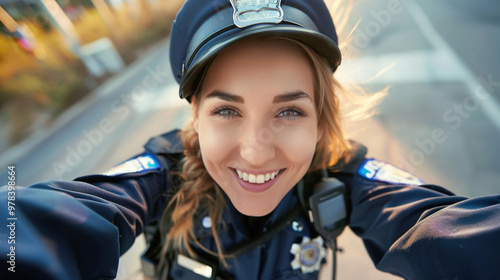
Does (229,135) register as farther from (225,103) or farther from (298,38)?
(298,38)

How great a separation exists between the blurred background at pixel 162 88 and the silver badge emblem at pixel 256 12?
699 millimetres

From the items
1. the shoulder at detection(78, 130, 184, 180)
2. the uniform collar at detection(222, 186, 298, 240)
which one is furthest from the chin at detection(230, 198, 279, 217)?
the shoulder at detection(78, 130, 184, 180)

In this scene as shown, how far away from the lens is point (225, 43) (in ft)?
2.63

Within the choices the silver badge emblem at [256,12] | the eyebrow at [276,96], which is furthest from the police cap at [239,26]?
the eyebrow at [276,96]

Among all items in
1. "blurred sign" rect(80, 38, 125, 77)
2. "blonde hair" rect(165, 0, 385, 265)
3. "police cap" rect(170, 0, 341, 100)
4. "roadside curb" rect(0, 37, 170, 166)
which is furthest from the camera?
"blurred sign" rect(80, 38, 125, 77)

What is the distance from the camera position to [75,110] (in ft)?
15.6

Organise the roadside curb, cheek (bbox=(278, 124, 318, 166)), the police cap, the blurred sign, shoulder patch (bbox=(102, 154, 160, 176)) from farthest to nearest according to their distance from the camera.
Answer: the blurred sign → the roadside curb → shoulder patch (bbox=(102, 154, 160, 176)) → cheek (bbox=(278, 124, 318, 166)) → the police cap

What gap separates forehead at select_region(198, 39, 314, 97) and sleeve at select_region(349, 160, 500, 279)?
601mm

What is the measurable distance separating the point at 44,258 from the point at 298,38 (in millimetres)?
957

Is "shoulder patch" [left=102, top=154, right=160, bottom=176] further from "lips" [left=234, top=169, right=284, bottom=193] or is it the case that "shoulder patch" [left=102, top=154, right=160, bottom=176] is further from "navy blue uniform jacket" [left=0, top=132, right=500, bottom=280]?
"lips" [left=234, top=169, right=284, bottom=193]

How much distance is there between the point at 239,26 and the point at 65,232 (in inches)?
30.8

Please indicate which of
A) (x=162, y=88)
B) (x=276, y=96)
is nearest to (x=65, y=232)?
(x=276, y=96)

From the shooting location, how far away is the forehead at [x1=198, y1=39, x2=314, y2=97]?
88cm

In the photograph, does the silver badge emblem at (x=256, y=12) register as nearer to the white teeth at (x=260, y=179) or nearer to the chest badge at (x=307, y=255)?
the white teeth at (x=260, y=179)
